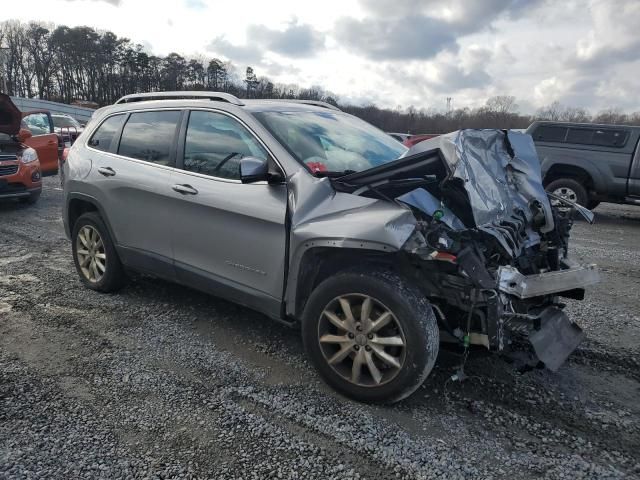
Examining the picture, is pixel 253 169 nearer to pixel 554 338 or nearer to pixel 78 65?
pixel 554 338

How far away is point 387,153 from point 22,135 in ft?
28.8

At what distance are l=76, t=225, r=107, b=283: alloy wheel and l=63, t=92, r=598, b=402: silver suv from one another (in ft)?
2.06

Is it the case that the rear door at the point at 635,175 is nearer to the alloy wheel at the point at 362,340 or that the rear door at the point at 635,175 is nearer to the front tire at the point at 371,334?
the front tire at the point at 371,334

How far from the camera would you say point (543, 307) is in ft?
10.4

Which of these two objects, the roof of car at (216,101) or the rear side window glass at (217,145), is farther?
the roof of car at (216,101)

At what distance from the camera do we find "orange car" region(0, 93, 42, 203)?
8.79m

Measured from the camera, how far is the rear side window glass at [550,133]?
1039cm

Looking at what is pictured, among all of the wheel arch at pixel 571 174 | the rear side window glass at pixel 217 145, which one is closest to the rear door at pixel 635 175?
the wheel arch at pixel 571 174

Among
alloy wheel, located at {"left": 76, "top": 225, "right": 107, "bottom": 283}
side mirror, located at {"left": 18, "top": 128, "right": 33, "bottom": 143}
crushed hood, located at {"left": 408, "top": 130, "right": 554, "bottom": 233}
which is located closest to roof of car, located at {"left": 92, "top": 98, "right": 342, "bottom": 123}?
alloy wheel, located at {"left": 76, "top": 225, "right": 107, "bottom": 283}

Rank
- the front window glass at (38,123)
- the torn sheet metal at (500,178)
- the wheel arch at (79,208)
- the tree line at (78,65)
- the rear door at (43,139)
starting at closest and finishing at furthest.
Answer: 1. the torn sheet metal at (500,178)
2. the wheel arch at (79,208)
3. the rear door at (43,139)
4. the front window glass at (38,123)
5. the tree line at (78,65)

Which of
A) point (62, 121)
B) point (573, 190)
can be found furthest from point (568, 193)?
point (62, 121)

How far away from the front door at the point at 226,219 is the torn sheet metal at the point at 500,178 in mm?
1053

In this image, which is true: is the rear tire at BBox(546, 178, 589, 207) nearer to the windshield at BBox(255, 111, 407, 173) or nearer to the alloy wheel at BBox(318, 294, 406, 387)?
the windshield at BBox(255, 111, 407, 173)

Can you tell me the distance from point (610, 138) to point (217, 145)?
925cm
